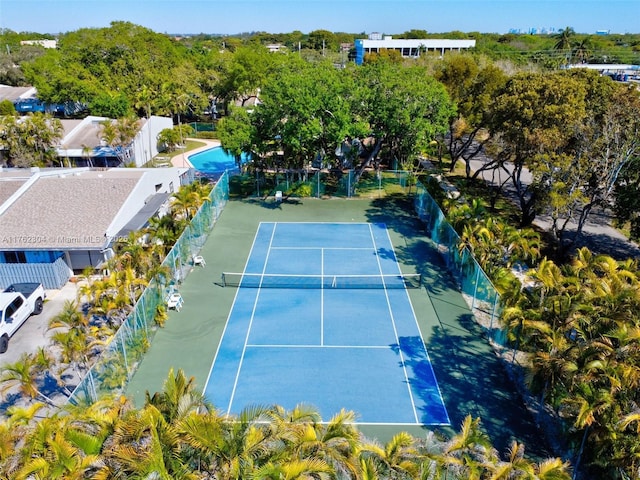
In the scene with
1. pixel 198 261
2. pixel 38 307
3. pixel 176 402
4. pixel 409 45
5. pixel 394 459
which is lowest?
pixel 38 307

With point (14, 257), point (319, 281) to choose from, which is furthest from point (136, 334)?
point (14, 257)

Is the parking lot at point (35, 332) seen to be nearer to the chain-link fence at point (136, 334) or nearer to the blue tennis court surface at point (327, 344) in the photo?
the chain-link fence at point (136, 334)

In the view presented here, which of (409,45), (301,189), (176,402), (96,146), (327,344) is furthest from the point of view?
(409,45)

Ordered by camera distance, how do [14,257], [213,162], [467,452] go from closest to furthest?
[467,452], [14,257], [213,162]

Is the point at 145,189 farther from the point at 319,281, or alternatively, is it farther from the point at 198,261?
the point at 319,281

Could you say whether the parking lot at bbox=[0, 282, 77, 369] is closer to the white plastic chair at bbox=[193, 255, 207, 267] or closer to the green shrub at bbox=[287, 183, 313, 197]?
the white plastic chair at bbox=[193, 255, 207, 267]

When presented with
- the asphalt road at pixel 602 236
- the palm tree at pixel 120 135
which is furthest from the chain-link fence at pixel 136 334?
the asphalt road at pixel 602 236

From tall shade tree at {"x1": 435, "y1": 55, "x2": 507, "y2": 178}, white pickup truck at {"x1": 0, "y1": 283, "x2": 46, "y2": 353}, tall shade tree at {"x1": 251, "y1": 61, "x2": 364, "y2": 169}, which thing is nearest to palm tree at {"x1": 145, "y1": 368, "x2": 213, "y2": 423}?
white pickup truck at {"x1": 0, "y1": 283, "x2": 46, "y2": 353}

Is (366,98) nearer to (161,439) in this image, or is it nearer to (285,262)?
(285,262)
